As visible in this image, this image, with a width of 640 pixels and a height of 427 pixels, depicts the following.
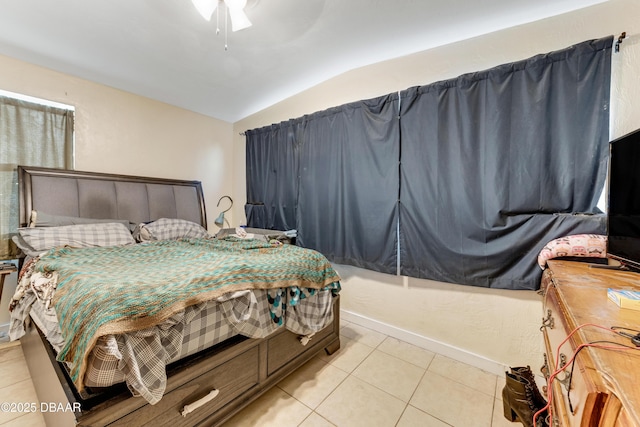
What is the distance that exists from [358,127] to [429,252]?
1316mm

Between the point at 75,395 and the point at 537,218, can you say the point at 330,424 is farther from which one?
the point at 537,218

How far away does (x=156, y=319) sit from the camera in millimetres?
959

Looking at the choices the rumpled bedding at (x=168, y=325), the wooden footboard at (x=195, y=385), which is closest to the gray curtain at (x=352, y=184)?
the rumpled bedding at (x=168, y=325)

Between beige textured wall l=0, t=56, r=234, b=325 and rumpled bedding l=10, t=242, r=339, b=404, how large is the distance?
60.0 inches

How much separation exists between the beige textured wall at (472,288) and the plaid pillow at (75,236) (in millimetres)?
2166

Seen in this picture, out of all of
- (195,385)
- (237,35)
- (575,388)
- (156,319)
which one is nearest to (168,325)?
(156,319)

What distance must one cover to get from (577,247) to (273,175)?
2.81 meters

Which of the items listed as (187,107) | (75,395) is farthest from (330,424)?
(187,107)

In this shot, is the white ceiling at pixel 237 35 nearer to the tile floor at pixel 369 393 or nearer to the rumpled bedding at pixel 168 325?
the rumpled bedding at pixel 168 325

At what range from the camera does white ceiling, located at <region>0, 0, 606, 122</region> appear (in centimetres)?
167

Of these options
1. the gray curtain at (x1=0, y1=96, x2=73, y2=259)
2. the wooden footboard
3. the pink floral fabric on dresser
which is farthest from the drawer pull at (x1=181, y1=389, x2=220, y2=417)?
the gray curtain at (x1=0, y1=96, x2=73, y2=259)

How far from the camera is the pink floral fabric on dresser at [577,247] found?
129cm

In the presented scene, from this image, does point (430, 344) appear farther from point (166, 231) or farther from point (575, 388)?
point (166, 231)

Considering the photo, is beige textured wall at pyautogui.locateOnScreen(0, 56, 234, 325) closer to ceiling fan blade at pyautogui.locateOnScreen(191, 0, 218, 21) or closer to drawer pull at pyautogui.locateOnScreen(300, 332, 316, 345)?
ceiling fan blade at pyautogui.locateOnScreen(191, 0, 218, 21)
